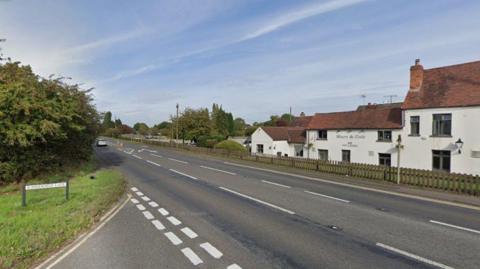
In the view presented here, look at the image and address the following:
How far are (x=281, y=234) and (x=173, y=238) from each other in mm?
2594

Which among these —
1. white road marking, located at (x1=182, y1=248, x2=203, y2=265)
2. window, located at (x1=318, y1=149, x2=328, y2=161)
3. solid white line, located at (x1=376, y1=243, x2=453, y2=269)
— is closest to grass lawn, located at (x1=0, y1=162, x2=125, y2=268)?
white road marking, located at (x1=182, y1=248, x2=203, y2=265)

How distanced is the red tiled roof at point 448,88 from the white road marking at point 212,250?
72.9ft

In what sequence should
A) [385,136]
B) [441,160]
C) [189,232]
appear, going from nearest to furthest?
[189,232] → [441,160] → [385,136]

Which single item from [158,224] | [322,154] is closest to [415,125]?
→ [322,154]

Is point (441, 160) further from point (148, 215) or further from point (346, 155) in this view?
point (148, 215)

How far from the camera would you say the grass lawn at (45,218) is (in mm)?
5480

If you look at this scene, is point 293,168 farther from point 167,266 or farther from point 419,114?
point 167,266

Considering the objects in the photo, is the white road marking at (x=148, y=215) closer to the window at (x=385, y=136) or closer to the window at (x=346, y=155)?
the window at (x=385, y=136)

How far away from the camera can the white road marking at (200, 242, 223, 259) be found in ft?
→ 17.5

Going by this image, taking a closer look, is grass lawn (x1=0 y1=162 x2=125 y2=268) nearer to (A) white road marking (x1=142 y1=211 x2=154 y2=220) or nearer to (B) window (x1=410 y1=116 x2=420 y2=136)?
(A) white road marking (x1=142 y1=211 x2=154 y2=220)

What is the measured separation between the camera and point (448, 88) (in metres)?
21.7

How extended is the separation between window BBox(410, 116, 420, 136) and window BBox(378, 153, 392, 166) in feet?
9.76

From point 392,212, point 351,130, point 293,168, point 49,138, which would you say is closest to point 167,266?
point 392,212

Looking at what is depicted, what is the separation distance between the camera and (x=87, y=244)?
19.6 ft
